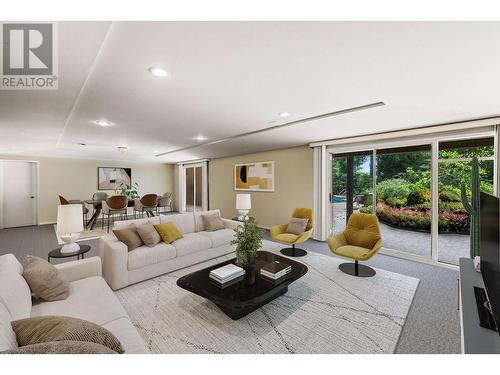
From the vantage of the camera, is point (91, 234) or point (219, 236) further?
point (91, 234)

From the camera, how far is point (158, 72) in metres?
1.79

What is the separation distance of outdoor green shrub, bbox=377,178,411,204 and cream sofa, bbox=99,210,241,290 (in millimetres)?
3122

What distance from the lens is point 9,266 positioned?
1.54 metres

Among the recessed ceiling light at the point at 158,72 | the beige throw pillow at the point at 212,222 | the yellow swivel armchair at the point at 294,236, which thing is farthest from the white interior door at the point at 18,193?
the yellow swivel armchair at the point at 294,236

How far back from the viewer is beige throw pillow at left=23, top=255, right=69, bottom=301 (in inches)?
62.4

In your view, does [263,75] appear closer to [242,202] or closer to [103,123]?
[103,123]

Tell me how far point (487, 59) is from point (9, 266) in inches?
152

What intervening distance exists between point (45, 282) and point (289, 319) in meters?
2.07

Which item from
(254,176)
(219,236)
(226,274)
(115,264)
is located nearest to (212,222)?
(219,236)

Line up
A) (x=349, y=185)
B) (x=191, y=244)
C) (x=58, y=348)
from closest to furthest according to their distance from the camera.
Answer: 1. (x=58, y=348)
2. (x=191, y=244)
3. (x=349, y=185)

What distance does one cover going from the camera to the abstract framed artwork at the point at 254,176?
5.71m

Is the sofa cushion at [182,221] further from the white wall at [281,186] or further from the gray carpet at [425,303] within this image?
the white wall at [281,186]

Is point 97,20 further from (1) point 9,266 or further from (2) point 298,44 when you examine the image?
(1) point 9,266

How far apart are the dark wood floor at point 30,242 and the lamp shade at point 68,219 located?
1.25m
